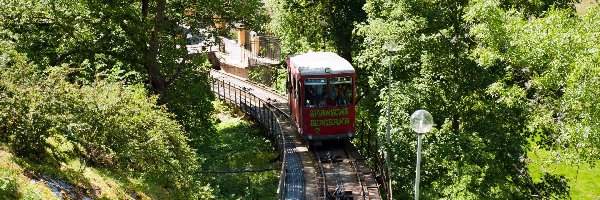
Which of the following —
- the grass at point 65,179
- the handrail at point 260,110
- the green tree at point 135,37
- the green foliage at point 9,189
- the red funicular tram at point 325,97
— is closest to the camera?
the green foliage at point 9,189

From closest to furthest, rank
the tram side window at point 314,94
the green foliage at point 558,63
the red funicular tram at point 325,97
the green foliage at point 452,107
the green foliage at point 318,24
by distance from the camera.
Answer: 1. the green foliage at point 558,63
2. the green foliage at point 452,107
3. the red funicular tram at point 325,97
4. the tram side window at point 314,94
5. the green foliage at point 318,24

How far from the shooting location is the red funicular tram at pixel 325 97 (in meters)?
21.3

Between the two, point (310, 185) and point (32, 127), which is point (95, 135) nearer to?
point (32, 127)

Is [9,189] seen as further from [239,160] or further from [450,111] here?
[239,160]

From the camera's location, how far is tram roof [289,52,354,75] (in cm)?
2127

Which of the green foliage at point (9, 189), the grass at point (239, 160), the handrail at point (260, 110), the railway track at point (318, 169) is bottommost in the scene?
the grass at point (239, 160)

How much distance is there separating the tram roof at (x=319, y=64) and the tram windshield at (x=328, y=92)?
0.29 m

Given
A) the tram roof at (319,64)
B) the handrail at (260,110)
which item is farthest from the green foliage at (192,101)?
the tram roof at (319,64)

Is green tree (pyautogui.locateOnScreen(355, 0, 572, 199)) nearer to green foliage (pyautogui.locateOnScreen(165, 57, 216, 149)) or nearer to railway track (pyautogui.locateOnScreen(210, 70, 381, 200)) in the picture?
railway track (pyautogui.locateOnScreen(210, 70, 381, 200))

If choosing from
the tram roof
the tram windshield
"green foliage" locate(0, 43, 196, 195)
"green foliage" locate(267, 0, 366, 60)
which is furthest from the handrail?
"green foliage" locate(0, 43, 196, 195)

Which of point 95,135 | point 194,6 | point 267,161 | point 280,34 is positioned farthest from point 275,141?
point 95,135

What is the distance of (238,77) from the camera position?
4378cm

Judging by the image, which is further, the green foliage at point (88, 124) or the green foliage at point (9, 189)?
the green foliage at point (88, 124)

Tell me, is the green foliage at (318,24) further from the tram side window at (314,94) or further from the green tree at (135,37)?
the green tree at (135,37)
